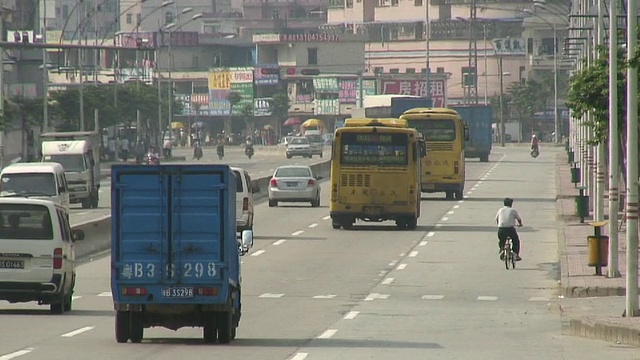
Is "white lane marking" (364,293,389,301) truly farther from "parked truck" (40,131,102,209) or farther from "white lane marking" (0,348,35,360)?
"parked truck" (40,131,102,209)

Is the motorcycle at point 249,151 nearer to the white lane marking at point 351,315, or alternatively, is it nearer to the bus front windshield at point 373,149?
the bus front windshield at point 373,149

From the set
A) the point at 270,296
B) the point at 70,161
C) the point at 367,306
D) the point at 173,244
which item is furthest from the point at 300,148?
the point at 173,244

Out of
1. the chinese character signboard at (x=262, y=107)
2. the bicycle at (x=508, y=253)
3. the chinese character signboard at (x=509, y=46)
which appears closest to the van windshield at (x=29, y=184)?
the bicycle at (x=508, y=253)

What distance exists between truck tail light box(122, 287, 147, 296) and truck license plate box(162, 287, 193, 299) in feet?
0.83

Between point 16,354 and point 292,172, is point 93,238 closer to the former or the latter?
point 292,172

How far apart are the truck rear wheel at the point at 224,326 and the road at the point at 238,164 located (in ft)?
80.6

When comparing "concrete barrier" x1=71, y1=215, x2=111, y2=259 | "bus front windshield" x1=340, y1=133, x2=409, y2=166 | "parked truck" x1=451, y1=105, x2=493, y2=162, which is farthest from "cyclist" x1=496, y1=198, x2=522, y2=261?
"parked truck" x1=451, y1=105, x2=493, y2=162

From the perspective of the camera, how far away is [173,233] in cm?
2064

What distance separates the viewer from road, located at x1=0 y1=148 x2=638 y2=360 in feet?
65.4

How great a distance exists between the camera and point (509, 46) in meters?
176

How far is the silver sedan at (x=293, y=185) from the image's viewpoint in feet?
188

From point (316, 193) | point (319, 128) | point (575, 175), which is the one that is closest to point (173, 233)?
point (316, 193)

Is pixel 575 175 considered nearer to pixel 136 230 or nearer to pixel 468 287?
pixel 468 287

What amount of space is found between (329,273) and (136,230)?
A: 1309 cm
